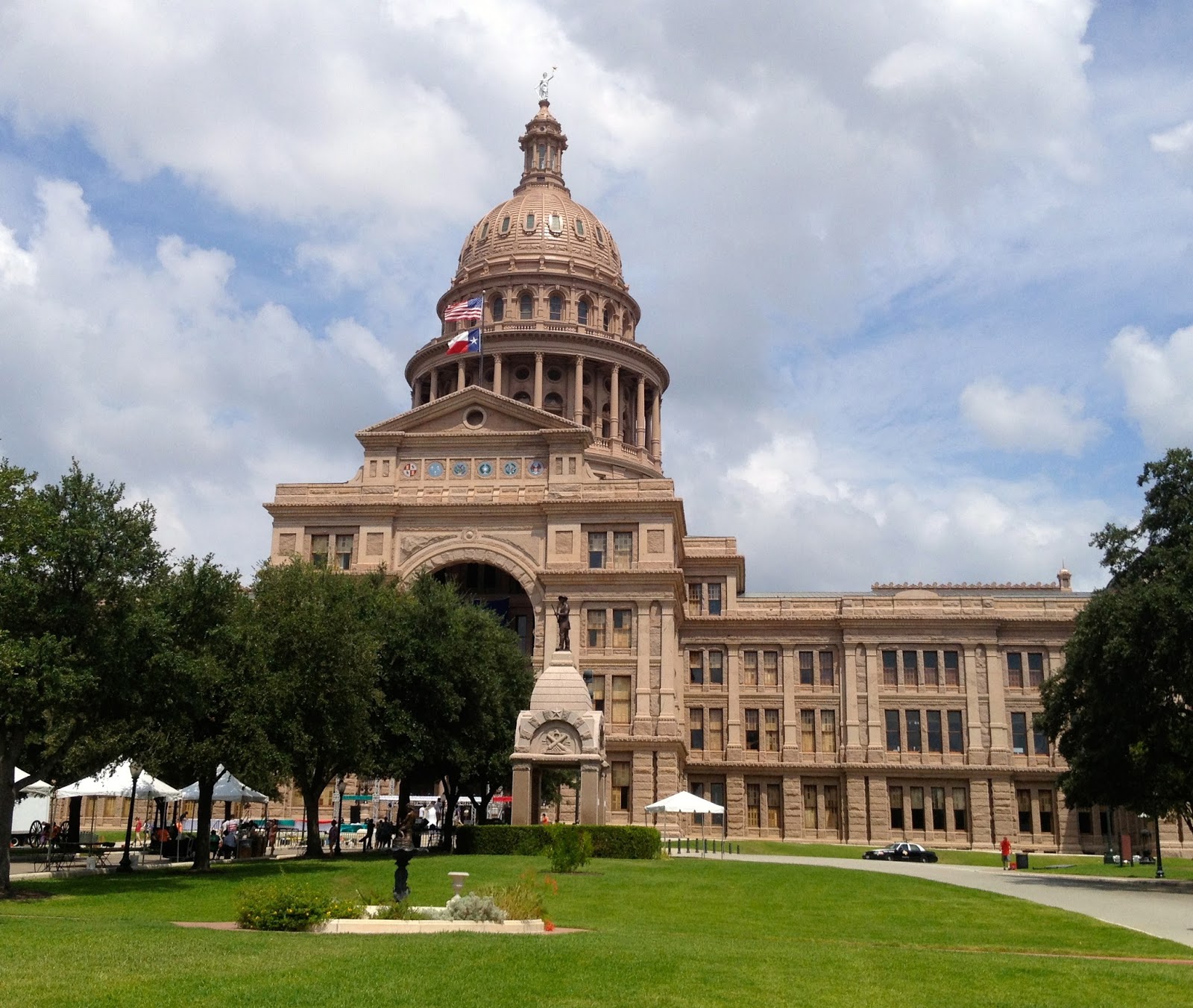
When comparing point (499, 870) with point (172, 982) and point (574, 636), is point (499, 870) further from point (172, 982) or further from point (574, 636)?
point (574, 636)

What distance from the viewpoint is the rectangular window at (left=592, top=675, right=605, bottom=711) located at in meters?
70.6

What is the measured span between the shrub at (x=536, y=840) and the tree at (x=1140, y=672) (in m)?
15.9

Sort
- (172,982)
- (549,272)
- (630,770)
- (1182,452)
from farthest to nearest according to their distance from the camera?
(549,272)
(630,770)
(1182,452)
(172,982)

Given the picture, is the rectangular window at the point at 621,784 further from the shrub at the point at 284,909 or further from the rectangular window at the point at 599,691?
the shrub at the point at 284,909

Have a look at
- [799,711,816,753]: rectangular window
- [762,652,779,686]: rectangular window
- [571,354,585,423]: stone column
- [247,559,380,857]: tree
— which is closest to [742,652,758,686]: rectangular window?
[762,652,779,686]: rectangular window

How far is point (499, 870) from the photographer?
117 feet

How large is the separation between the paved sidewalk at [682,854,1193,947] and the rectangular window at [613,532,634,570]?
885 inches

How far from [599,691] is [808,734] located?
1548cm

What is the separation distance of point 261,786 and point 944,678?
51394mm

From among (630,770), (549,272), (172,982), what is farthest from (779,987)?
(549,272)

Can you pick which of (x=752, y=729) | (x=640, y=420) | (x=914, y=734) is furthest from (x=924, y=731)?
(x=640, y=420)

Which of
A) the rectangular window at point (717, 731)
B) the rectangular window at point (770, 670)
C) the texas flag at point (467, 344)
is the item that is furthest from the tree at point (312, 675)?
the texas flag at point (467, 344)

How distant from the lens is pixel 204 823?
3709 centimetres

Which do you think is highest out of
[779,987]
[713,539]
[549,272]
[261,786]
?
[549,272]
